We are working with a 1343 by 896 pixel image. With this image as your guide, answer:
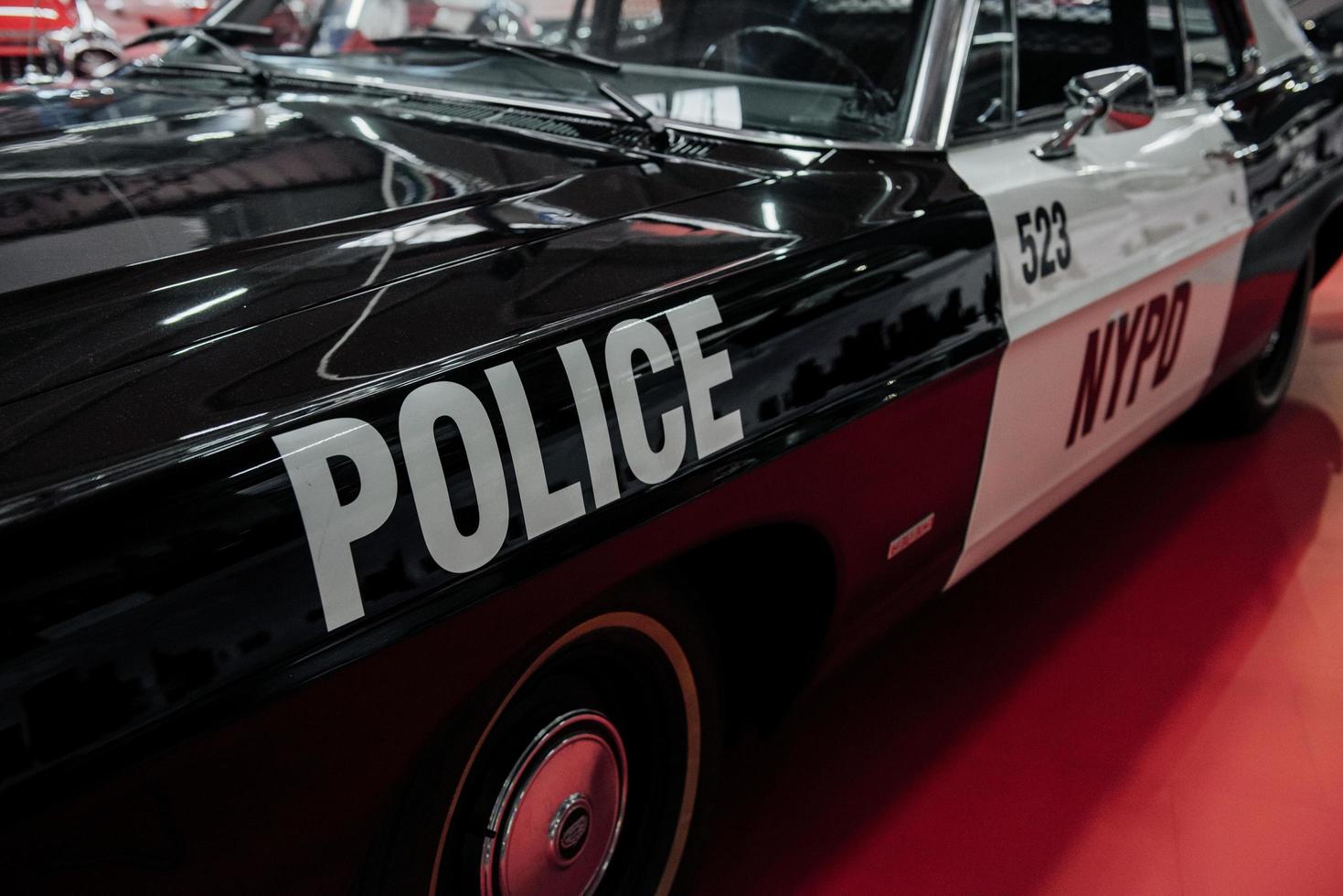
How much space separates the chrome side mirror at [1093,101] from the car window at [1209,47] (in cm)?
89

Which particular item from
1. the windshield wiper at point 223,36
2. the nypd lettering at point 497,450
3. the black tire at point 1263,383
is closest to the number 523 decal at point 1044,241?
the nypd lettering at point 497,450

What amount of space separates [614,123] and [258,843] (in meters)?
1.17

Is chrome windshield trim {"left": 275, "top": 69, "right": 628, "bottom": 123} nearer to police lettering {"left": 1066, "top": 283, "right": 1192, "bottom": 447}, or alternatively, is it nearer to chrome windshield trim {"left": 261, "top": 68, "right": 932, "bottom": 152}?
chrome windshield trim {"left": 261, "top": 68, "right": 932, "bottom": 152}

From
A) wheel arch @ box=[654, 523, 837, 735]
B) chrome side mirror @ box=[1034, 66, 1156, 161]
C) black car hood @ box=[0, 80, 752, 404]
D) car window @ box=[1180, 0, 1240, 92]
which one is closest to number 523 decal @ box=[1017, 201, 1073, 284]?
chrome side mirror @ box=[1034, 66, 1156, 161]

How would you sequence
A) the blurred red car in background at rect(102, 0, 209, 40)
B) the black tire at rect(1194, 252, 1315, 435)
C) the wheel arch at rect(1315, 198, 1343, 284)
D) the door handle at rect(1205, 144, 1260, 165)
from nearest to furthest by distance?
the door handle at rect(1205, 144, 1260, 165) < the black tire at rect(1194, 252, 1315, 435) < the wheel arch at rect(1315, 198, 1343, 284) < the blurred red car in background at rect(102, 0, 209, 40)

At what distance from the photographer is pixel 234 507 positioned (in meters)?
0.86

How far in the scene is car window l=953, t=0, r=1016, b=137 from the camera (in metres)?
1.83

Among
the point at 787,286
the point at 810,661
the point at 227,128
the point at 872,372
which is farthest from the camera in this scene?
the point at 227,128

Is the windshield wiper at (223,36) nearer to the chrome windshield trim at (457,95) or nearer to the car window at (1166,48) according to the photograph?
the chrome windshield trim at (457,95)

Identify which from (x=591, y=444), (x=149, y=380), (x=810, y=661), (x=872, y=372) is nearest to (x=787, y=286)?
(x=872, y=372)

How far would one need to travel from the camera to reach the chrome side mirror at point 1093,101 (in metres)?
1.89

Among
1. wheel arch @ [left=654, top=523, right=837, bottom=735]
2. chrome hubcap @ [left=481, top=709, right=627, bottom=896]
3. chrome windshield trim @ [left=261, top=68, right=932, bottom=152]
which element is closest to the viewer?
chrome hubcap @ [left=481, top=709, right=627, bottom=896]

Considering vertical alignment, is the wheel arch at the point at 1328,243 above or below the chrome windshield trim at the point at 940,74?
below

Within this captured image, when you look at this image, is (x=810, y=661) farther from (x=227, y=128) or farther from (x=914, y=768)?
(x=227, y=128)
